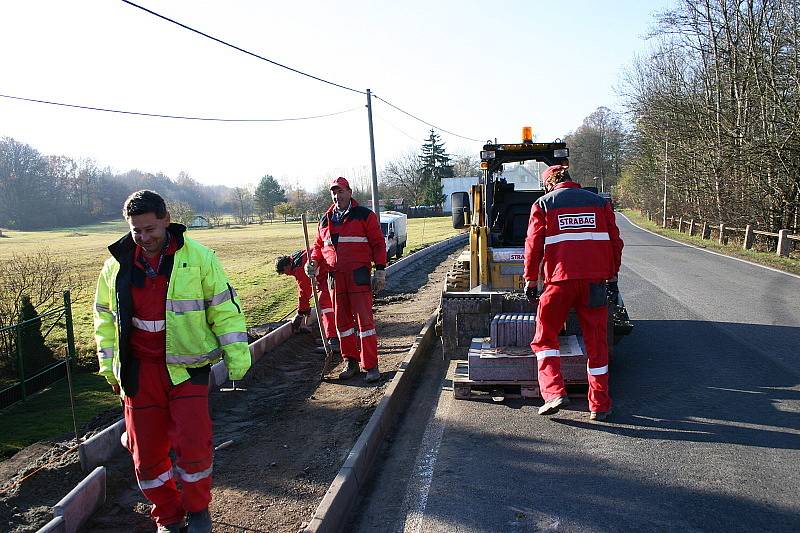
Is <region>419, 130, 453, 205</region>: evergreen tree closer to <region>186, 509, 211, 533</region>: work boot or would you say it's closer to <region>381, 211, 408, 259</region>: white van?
<region>381, 211, 408, 259</region>: white van

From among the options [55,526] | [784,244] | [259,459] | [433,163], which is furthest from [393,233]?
[433,163]

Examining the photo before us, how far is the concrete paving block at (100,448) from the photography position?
4.80m

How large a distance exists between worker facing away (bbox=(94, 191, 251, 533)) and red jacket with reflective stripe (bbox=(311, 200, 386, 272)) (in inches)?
133

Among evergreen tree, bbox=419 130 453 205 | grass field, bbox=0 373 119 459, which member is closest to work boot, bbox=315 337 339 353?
grass field, bbox=0 373 119 459

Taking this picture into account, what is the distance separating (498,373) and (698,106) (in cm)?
2674

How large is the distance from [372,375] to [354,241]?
4.83 feet

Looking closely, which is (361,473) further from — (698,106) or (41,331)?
(698,106)

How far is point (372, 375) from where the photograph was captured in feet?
23.4

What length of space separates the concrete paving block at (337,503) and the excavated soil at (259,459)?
7.2 inches

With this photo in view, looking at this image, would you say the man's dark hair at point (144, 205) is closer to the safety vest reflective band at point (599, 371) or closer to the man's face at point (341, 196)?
the man's face at point (341, 196)

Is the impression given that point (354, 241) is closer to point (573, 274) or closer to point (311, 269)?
point (311, 269)

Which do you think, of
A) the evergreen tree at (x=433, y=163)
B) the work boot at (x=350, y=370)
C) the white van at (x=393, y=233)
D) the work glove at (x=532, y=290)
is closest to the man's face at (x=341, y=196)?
the work boot at (x=350, y=370)

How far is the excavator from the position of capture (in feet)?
20.4

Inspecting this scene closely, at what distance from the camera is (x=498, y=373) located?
20.4 feet
